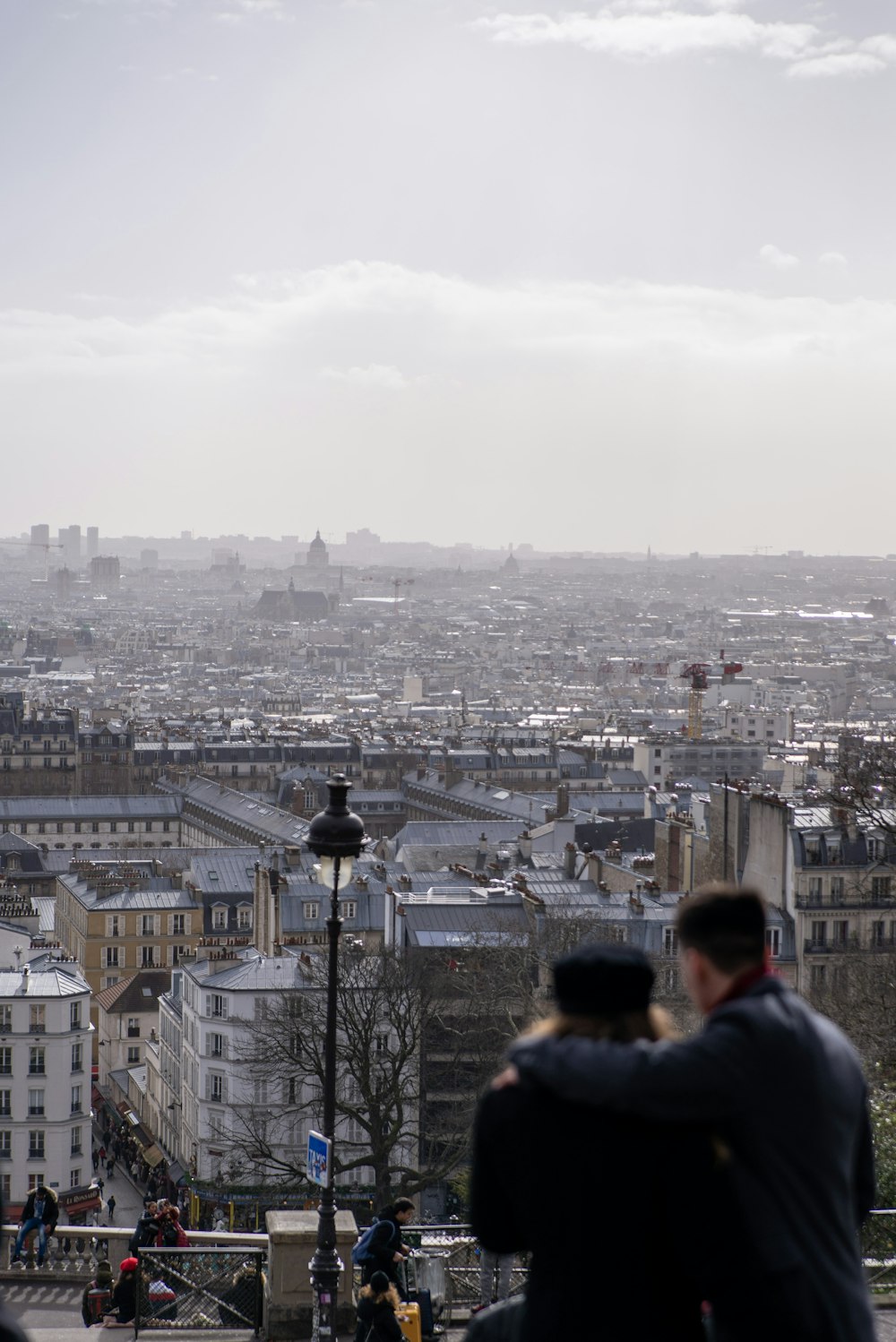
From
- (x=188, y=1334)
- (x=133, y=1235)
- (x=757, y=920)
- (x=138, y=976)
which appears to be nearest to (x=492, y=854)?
(x=138, y=976)

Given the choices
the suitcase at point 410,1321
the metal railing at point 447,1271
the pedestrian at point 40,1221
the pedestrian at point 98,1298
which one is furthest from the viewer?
the pedestrian at point 40,1221

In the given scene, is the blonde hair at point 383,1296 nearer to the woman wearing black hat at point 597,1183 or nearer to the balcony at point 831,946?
the woman wearing black hat at point 597,1183

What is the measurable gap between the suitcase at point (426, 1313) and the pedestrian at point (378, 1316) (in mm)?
1270

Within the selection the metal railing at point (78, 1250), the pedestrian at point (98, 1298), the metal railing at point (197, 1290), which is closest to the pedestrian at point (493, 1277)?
the metal railing at point (197, 1290)

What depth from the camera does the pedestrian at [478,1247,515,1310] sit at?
9.55 meters

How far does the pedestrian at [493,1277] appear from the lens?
955cm

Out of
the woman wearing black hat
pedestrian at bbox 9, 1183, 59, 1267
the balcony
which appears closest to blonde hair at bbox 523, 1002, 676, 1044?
the woman wearing black hat

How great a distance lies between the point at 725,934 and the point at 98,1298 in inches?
344

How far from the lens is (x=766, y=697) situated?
542ft

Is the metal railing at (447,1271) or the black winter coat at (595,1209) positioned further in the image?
the metal railing at (447,1271)

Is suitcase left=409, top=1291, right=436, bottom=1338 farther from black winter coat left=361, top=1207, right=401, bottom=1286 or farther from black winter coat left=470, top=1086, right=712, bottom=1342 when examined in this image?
black winter coat left=470, top=1086, right=712, bottom=1342

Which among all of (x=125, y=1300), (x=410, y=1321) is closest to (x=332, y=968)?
(x=125, y=1300)

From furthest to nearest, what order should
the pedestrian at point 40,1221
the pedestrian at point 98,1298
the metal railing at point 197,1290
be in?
the pedestrian at point 40,1221 < the pedestrian at point 98,1298 < the metal railing at point 197,1290

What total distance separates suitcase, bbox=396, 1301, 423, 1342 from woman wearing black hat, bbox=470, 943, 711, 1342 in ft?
17.0
